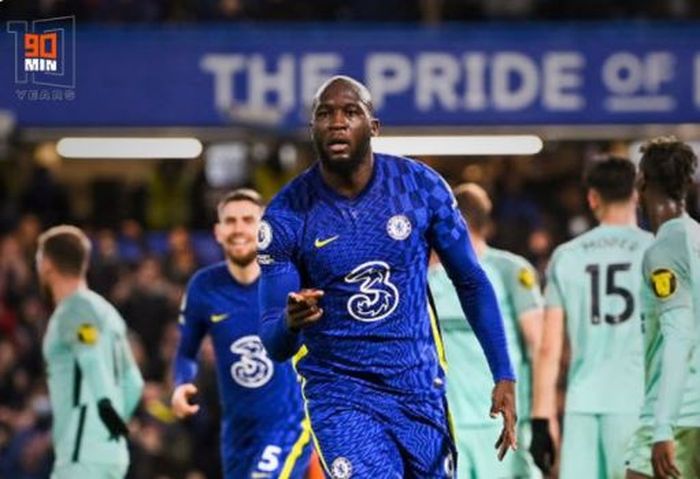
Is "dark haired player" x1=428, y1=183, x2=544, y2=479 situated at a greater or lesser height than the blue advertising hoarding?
lesser

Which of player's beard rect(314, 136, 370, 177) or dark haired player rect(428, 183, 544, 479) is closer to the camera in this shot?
player's beard rect(314, 136, 370, 177)

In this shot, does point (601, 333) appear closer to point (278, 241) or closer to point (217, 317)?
point (217, 317)

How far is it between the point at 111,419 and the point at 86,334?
1.64 ft

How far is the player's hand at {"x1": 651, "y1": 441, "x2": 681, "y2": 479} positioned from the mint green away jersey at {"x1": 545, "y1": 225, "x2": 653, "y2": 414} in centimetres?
226

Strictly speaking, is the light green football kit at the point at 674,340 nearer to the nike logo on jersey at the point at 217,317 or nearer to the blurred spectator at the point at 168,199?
the nike logo on jersey at the point at 217,317

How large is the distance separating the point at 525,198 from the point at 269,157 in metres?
2.74

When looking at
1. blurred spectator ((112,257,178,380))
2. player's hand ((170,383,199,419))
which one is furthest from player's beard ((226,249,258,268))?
blurred spectator ((112,257,178,380))

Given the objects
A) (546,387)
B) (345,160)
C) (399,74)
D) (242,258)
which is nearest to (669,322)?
(345,160)

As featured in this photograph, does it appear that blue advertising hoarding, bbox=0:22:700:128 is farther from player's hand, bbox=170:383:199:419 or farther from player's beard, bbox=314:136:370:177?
player's beard, bbox=314:136:370:177

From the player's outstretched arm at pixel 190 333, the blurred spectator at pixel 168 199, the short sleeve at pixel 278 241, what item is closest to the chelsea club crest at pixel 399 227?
the short sleeve at pixel 278 241

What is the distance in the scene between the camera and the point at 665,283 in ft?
29.6

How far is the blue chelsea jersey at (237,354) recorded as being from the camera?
11.4 m

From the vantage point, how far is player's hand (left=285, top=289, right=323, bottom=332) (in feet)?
25.4

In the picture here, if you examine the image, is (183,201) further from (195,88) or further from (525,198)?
(525,198)
